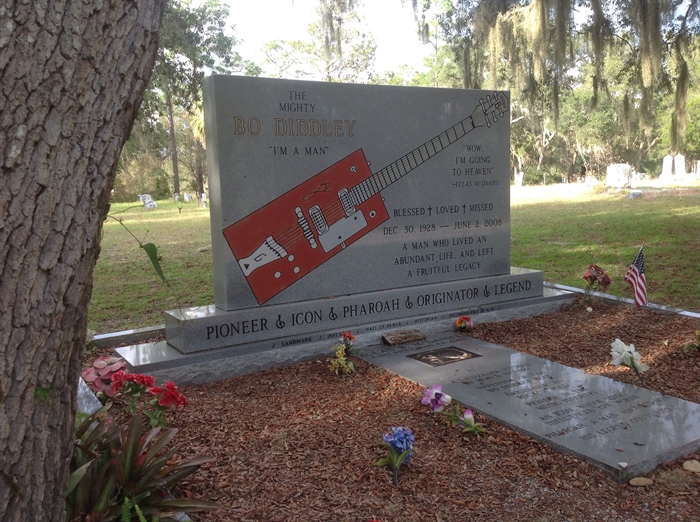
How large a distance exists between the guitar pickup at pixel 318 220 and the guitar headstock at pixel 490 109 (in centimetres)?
193

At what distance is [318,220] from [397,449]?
2.62 metres

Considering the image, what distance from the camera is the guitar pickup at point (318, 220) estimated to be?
5070 millimetres

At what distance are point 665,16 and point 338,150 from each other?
6.98m

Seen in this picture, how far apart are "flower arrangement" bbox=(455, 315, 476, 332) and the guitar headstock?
1.92 meters

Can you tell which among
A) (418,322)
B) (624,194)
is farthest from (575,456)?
(624,194)

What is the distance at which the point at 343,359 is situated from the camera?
172 inches

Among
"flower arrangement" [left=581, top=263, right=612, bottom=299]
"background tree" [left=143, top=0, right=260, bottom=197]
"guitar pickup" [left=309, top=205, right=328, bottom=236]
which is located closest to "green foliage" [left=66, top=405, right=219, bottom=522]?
"guitar pickup" [left=309, top=205, right=328, bottom=236]

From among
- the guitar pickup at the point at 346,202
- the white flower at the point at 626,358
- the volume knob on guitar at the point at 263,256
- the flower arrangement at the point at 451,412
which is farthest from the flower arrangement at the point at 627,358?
the volume knob on guitar at the point at 263,256

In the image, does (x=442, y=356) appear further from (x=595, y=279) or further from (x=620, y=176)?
(x=620, y=176)

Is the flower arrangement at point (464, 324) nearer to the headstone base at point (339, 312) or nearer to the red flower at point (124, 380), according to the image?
the headstone base at point (339, 312)

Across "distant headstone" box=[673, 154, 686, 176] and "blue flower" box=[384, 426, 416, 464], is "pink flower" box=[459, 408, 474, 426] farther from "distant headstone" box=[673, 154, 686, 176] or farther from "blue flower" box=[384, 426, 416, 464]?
"distant headstone" box=[673, 154, 686, 176]

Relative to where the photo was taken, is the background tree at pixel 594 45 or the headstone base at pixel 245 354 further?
the background tree at pixel 594 45

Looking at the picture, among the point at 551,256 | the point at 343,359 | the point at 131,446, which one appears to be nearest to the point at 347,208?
the point at 343,359

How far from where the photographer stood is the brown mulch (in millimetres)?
2609
